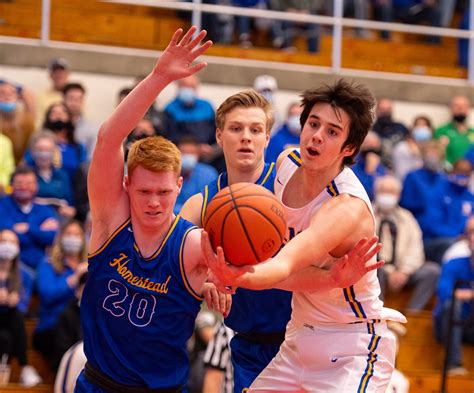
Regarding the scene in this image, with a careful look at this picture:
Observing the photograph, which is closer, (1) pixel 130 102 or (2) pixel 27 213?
(1) pixel 130 102

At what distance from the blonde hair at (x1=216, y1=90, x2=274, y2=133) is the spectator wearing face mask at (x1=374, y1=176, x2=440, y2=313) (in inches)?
185

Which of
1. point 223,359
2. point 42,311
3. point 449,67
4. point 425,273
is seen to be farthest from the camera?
point 449,67

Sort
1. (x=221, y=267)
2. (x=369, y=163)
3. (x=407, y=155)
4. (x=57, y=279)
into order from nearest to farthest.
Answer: (x=221, y=267), (x=57, y=279), (x=369, y=163), (x=407, y=155)

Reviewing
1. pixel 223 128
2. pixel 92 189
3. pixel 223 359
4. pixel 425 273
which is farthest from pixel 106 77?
pixel 92 189

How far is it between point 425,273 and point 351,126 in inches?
236

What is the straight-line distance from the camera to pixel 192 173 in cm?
1111

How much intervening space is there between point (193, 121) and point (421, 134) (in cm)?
307

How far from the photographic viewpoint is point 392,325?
9656 mm

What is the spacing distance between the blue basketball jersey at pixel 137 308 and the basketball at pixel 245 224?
0.67 meters

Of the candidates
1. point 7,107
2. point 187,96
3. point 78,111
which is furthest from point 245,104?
point 187,96

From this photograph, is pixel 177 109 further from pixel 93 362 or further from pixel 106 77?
pixel 93 362

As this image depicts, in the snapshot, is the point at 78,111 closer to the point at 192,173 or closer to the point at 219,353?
the point at 192,173

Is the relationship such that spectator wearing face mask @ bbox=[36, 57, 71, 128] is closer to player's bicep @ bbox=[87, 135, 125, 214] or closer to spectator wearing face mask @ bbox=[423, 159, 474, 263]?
spectator wearing face mask @ bbox=[423, 159, 474, 263]

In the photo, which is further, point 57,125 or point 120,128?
point 57,125
